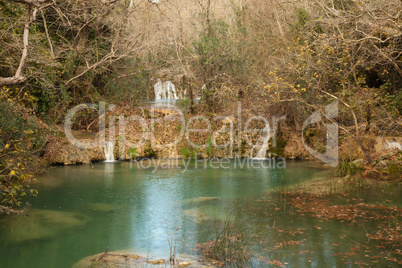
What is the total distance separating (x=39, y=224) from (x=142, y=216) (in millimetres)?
2205

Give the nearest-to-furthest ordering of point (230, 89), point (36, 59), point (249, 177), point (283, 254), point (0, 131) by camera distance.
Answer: point (283, 254)
point (0, 131)
point (36, 59)
point (249, 177)
point (230, 89)

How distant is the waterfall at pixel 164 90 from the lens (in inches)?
1164

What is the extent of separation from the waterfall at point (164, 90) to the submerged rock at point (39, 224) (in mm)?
21079

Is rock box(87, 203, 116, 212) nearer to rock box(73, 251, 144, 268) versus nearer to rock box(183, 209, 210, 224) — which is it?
rock box(183, 209, 210, 224)

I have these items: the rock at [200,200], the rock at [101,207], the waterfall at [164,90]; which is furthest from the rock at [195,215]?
the waterfall at [164,90]

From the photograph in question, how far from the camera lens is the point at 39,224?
8188 mm

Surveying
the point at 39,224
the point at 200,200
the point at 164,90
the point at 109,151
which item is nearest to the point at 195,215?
the point at 200,200

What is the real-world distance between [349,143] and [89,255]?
34.0ft

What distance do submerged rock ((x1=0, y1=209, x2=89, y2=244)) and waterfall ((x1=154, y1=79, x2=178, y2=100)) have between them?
2108cm

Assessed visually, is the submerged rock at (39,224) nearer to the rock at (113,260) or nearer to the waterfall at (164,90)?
the rock at (113,260)

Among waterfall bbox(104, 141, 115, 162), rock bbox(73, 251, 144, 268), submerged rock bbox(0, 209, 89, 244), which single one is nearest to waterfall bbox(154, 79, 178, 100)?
waterfall bbox(104, 141, 115, 162)

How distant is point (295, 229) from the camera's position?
7574mm

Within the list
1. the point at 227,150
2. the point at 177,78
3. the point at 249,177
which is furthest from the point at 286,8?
the point at 249,177

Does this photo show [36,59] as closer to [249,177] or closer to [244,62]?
[249,177]
